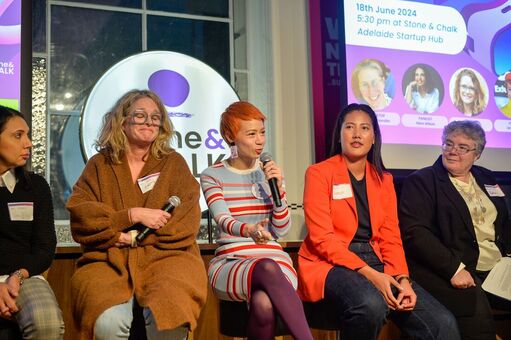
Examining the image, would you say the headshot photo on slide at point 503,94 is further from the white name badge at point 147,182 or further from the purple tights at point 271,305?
the white name badge at point 147,182

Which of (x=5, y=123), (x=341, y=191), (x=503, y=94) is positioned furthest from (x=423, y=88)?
(x=5, y=123)

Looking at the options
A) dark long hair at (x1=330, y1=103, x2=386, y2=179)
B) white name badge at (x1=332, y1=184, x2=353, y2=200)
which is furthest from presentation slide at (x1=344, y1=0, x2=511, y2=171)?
white name badge at (x1=332, y1=184, x2=353, y2=200)

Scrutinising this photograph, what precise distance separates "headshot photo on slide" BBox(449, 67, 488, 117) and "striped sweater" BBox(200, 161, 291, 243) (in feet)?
5.84

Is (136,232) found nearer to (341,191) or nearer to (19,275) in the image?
(19,275)

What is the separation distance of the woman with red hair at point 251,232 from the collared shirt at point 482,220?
1.01m

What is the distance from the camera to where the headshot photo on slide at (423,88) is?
409 centimetres

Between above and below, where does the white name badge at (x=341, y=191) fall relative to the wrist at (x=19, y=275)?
above

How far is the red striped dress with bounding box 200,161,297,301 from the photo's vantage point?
264 centimetres

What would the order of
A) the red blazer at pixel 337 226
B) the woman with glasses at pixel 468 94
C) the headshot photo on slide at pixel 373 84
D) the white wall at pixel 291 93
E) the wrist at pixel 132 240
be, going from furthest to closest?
the white wall at pixel 291 93 < the woman with glasses at pixel 468 94 < the headshot photo on slide at pixel 373 84 < the red blazer at pixel 337 226 < the wrist at pixel 132 240

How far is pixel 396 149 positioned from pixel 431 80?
1.63ft

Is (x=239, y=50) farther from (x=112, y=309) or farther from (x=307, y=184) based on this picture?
(x=112, y=309)

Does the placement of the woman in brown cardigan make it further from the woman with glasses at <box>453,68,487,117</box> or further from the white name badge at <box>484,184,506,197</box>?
the woman with glasses at <box>453,68,487,117</box>

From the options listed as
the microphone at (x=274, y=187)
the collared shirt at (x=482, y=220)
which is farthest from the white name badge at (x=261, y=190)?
the collared shirt at (x=482, y=220)

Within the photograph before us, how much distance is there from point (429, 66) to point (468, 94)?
305 mm
